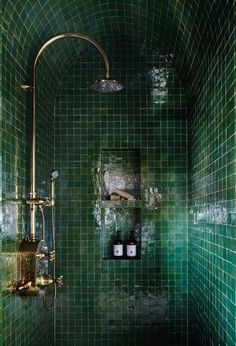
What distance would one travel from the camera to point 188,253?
3.80m

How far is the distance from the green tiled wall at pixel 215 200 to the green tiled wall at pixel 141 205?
1.20 feet

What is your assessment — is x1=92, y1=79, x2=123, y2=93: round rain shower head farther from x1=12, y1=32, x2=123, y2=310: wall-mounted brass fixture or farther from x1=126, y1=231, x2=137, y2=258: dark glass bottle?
x1=126, y1=231, x2=137, y2=258: dark glass bottle

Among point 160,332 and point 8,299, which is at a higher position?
point 8,299

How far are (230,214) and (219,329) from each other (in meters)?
0.70

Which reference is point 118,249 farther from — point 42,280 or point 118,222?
point 42,280

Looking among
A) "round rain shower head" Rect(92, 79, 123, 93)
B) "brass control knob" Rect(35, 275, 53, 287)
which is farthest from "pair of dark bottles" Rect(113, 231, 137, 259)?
"round rain shower head" Rect(92, 79, 123, 93)

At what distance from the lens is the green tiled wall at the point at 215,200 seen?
217 centimetres

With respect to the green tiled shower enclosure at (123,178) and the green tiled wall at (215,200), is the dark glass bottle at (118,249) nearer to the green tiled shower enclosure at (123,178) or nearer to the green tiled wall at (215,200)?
the green tiled shower enclosure at (123,178)

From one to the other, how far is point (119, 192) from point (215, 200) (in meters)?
1.47

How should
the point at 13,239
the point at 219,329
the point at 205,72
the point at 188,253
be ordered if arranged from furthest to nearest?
A: the point at 188,253 < the point at 205,72 < the point at 13,239 < the point at 219,329

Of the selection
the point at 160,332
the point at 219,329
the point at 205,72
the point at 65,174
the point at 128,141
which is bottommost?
the point at 160,332

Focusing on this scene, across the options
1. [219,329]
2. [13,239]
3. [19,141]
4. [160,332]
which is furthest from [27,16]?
[160,332]

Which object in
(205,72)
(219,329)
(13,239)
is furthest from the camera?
(205,72)

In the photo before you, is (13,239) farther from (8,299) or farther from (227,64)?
(227,64)
